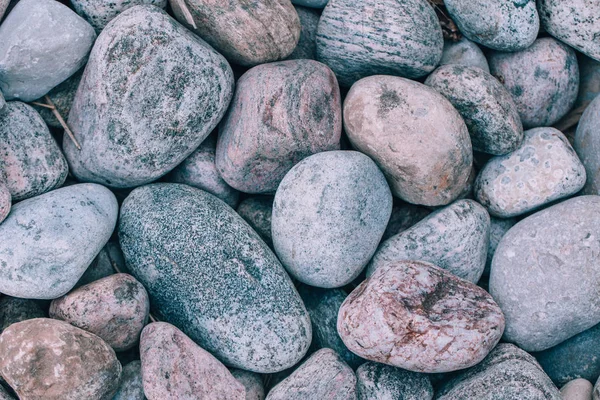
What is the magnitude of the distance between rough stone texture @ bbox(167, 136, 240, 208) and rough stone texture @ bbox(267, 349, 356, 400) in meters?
0.91

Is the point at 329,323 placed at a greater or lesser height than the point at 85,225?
lesser

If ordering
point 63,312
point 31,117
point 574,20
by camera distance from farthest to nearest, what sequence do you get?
point 574,20 < point 31,117 < point 63,312

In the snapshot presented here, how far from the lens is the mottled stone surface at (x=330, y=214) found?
2.68 meters

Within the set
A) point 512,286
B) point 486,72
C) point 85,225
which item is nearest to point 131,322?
point 85,225

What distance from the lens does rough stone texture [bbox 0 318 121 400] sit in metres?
2.38

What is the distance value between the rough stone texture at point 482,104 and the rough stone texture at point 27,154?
176 cm

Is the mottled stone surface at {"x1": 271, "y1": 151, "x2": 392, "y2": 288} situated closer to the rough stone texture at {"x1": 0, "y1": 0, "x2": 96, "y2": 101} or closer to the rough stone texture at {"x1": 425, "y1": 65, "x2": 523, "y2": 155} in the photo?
the rough stone texture at {"x1": 425, "y1": 65, "x2": 523, "y2": 155}

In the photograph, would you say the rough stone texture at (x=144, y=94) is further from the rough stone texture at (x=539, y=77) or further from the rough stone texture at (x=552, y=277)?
the rough stone texture at (x=552, y=277)

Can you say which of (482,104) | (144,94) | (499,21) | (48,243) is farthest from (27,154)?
(499,21)

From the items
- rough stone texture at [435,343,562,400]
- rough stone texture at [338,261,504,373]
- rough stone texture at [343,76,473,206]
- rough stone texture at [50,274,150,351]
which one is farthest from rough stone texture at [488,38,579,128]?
rough stone texture at [50,274,150,351]

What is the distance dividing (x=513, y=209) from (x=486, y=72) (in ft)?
2.17

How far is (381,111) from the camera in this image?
272cm

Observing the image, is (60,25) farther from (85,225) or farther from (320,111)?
(320,111)

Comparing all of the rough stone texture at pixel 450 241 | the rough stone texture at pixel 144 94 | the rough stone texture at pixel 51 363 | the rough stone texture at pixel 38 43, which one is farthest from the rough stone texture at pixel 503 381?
the rough stone texture at pixel 38 43
